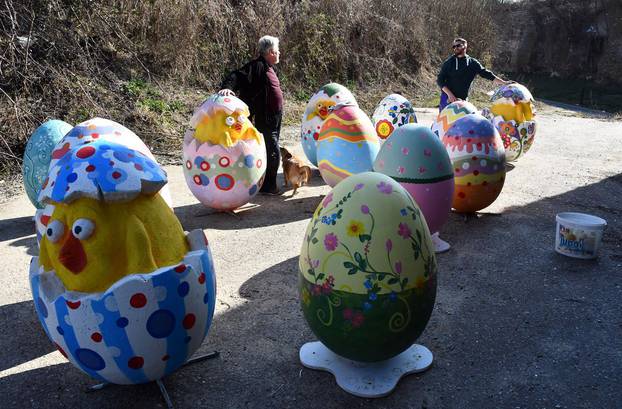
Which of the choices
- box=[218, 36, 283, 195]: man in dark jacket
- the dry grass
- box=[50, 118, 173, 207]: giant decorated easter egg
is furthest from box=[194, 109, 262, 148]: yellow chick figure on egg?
the dry grass

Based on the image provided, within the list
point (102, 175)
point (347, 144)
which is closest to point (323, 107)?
point (347, 144)

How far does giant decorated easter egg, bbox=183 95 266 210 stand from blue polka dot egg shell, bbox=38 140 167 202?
8.23 ft

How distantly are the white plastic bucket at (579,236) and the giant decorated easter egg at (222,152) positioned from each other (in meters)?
2.91

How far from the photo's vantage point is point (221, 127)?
5.32 meters

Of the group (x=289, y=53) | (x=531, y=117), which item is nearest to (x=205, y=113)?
(x=531, y=117)

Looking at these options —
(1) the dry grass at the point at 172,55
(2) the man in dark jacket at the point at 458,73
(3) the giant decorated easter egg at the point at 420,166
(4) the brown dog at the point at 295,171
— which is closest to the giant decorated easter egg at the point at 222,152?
(4) the brown dog at the point at 295,171

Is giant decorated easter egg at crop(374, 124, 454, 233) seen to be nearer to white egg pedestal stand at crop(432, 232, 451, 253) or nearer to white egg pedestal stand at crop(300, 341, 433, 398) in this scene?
white egg pedestal stand at crop(432, 232, 451, 253)

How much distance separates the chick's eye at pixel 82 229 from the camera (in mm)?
2537

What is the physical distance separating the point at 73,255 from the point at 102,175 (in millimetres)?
399

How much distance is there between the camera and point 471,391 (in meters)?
2.94

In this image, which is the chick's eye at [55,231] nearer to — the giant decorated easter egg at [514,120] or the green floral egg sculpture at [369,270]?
the green floral egg sculpture at [369,270]

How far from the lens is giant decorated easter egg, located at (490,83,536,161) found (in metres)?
7.69

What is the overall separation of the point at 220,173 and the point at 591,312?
341 centimetres

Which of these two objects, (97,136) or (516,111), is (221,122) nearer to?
(97,136)
